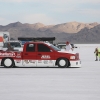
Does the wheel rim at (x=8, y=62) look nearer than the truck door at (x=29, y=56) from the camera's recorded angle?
No

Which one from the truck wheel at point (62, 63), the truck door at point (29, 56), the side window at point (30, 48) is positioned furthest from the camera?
the side window at point (30, 48)

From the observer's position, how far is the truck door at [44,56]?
885 inches

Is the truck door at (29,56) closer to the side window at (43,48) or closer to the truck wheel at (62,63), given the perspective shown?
the side window at (43,48)

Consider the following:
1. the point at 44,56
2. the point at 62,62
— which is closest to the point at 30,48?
the point at 44,56

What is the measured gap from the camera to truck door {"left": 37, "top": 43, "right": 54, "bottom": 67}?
73.8ft

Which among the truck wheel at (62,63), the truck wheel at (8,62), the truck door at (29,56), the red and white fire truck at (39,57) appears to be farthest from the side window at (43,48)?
the truck wheel at (8,62)

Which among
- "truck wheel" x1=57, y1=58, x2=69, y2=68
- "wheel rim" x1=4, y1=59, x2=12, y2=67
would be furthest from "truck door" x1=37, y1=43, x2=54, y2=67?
"wheel rim" x1=4, y1=59, x2=12, y2=67

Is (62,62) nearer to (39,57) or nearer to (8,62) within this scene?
(39,57)

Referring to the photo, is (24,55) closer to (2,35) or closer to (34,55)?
(34,55)

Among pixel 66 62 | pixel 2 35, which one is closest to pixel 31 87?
pixel 66 62

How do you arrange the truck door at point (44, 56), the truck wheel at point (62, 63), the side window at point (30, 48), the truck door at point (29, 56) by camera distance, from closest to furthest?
the truck wheel at point (62, 63) < the truck door at point (44, 56) < the truck door at point (29, 56) < the side window at point (30, 48)

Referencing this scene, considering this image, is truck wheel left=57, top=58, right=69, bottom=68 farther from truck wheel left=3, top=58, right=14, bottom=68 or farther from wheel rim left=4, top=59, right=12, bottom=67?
wheel rim left=4, top=59, right=12, bottom=67

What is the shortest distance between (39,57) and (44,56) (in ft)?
1.03

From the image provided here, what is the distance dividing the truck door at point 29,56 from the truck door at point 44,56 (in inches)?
11.5
